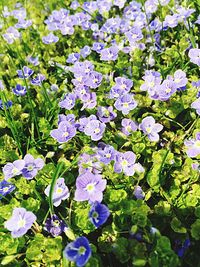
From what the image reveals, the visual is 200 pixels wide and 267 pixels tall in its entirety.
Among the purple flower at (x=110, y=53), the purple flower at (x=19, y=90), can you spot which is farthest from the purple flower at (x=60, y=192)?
the purple flower at (x=110, y=53)

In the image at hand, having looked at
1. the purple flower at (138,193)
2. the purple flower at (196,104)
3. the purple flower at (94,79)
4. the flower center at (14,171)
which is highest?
the purple flower at (94,79)

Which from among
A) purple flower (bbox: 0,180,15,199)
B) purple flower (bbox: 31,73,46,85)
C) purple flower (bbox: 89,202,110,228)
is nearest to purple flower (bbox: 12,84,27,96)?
purple flower (bbox: 31,73,46,85)

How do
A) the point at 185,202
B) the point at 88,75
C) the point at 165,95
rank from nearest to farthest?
1. the point at 185,202
2. the point at 165,95
3. the point at 88,75

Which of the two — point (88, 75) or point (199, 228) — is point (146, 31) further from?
point (199, 228)

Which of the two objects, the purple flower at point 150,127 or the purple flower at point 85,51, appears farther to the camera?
the purple flower at point 85,51

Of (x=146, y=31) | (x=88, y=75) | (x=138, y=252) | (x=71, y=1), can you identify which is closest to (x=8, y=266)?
(x=138, y=252)

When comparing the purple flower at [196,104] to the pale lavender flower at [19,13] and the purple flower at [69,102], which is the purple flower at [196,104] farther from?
the pale lavender flower at [19,13]

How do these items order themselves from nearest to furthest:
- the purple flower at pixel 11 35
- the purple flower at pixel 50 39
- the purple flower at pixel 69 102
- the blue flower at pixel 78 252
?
the blue flower at pixel 78 252, the purple flower at pixel 69 102, the purple flower at pixel 50 39, the purple flower at pixel 11 35
